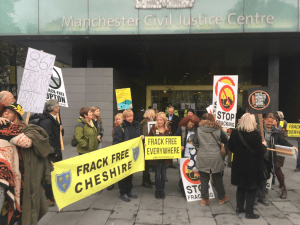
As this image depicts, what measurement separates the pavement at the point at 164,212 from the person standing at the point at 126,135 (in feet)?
0.65

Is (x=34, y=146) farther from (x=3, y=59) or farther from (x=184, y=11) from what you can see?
(x=3, y=59)

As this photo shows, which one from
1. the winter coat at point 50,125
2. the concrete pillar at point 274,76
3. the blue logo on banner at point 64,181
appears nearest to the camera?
the blue logo on banner at point 64,181

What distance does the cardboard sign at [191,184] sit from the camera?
15.5ft

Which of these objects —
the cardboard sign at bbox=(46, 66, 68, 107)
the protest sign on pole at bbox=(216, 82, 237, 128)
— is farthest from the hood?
the cardboard sign at bbox=(46, 66, 68, 107)

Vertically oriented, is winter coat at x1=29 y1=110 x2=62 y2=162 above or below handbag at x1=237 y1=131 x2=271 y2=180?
above

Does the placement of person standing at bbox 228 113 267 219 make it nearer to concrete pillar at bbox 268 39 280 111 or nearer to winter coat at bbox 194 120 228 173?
winter coat at bbox 194 120 228 173

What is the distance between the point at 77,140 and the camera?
499 cm

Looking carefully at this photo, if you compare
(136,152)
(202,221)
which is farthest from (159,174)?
(202,221)

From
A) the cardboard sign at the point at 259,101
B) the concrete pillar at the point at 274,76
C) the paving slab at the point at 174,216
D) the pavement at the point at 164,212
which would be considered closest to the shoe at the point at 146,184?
the pavement at the point at 164,212

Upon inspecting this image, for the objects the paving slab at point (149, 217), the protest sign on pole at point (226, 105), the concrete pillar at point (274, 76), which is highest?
the concrete pillar at point (274, 76)

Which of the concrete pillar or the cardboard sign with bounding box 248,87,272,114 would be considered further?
the concrete pillar

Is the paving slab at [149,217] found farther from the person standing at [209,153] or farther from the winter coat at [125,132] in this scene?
the winter coat at [125,132]

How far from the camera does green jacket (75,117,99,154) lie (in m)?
4.98

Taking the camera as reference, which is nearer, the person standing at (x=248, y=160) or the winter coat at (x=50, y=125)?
the person standing at (x=248, y=160)
